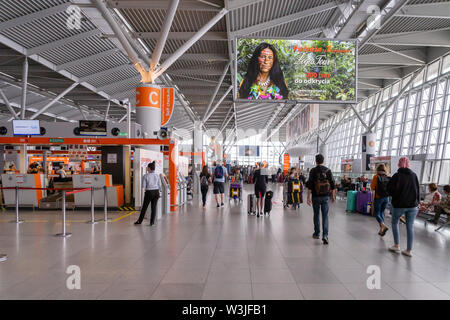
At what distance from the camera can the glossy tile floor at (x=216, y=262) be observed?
3.93 metres

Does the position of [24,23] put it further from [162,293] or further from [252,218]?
[162,293]

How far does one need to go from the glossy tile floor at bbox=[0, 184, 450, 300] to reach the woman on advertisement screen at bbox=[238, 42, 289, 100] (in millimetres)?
4893

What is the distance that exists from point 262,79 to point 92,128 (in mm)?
6367

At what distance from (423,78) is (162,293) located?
81.3 feet

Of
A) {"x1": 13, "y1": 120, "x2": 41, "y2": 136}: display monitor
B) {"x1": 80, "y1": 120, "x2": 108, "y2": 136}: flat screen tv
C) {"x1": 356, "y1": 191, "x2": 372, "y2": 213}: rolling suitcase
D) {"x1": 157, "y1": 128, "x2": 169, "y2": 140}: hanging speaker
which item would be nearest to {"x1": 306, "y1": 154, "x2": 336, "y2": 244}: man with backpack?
{"x1": 356, "y1": 191, "x2": 372, "y2": 213}: rolling suitcase

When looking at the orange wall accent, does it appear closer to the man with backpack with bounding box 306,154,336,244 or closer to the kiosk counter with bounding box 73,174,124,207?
the kiosk counter with bounding box 73,174,124,207

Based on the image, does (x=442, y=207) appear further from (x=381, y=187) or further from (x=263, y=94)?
(x=263, y=94)

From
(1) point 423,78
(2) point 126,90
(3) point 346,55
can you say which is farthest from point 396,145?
(2) point 126,90

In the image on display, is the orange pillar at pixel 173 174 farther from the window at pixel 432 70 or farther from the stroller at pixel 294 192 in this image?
the window at pixel 432 70

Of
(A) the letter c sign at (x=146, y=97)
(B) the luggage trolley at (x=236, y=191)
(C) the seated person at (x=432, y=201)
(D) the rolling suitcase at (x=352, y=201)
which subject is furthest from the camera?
(B) the luggage trolley at (x=236, y=191)

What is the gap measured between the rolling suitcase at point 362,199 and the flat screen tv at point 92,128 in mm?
→ 9315

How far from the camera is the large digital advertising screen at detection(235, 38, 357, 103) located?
38.6 feet

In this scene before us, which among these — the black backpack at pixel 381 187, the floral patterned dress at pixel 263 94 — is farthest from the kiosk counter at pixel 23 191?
the black backpack at pixel 381 187

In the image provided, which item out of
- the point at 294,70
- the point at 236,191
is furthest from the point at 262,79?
the point at 236,191
